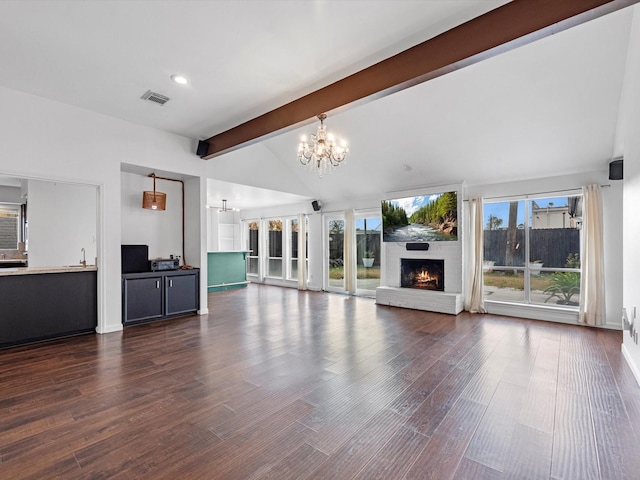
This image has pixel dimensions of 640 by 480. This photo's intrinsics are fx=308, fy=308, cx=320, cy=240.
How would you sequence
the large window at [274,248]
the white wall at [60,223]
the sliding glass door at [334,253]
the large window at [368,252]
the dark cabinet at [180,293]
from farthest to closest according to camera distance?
the large window at [274,248] → the sliding glass door at [334,253] → the large window at [368,252] → the dark cabinet at [180,293] → the white wall at [60,223]

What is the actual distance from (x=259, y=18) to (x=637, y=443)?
13.6 feet

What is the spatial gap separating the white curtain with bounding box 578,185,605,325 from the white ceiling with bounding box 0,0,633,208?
55cm

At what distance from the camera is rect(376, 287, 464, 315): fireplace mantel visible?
5.86 m

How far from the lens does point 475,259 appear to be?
19.6 ft

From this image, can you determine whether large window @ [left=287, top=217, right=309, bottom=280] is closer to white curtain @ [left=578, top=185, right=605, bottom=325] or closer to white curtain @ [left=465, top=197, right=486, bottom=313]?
white curtain @ [left=465, top=197, right=486, bottom=313]

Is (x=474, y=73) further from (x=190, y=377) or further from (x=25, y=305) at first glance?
(x=25, y=305)

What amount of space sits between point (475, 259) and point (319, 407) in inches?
185

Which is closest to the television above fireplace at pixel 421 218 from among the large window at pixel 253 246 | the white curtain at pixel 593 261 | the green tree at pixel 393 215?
the green tree at pixel 393 215

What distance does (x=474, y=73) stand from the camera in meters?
3.72

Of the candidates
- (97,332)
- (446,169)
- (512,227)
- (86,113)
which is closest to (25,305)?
(97,332)

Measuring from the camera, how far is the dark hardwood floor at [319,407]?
184 centimetres

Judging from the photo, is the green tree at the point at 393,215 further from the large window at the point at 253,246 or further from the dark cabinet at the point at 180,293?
the large window at the point at 253,246

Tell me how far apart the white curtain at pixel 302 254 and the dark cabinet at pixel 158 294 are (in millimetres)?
3707

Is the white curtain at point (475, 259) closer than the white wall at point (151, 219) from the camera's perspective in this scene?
No
